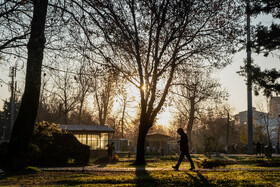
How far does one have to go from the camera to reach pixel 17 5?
448 inches

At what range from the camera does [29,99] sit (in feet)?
42.3

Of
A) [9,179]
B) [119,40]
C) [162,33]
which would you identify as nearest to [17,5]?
[119,40]

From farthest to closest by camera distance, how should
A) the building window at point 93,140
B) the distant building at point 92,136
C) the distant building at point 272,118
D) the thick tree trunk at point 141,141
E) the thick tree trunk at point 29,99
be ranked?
the distant building at point 272,118 < the building window at point 93,140 < the distant building at point 92,136 < the thick tree trunk at point 141,141 < the thick tree trunk at point 29,99

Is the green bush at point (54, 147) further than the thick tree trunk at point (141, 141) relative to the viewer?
No

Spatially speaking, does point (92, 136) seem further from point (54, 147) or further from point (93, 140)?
point (54, 147)

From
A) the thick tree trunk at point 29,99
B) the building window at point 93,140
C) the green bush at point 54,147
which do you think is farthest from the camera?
the building window at point 93,140

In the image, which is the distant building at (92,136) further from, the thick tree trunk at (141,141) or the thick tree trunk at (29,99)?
the thick tree trunk at (29,99)

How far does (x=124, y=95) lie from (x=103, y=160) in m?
6.84

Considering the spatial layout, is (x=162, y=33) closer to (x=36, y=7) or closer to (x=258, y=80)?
(x=258, y=80)

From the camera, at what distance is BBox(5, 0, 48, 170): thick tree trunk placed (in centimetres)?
1273

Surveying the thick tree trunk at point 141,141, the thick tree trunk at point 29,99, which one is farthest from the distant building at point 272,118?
the thick tree trunk at point 29,99

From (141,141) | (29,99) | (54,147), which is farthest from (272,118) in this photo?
(29,99)

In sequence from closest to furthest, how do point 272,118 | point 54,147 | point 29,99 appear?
point 29,99 < point 54,147 < point 272,118

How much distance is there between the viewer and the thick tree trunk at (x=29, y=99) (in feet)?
41.8
